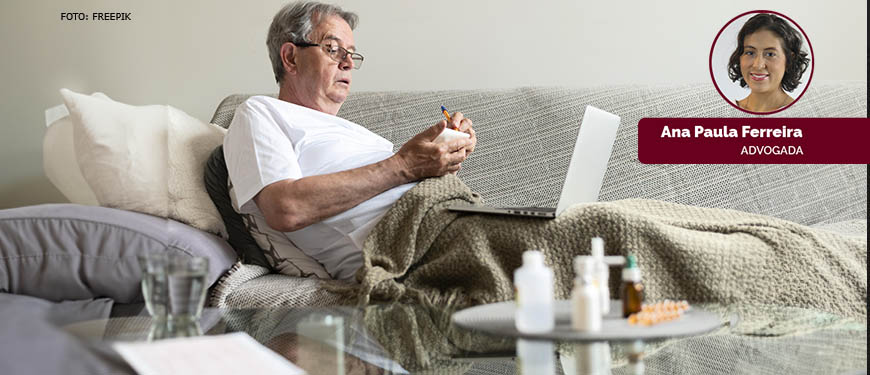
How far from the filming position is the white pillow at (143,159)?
171 cm

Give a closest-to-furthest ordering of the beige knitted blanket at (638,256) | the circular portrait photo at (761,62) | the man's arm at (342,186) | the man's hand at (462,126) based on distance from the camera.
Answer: the beige knitted blanket at (638,256)
the man's arm at (342,186)
the man's hand at (462,126)
the circular portrait photo at (761,62)

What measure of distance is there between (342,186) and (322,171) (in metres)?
0.13

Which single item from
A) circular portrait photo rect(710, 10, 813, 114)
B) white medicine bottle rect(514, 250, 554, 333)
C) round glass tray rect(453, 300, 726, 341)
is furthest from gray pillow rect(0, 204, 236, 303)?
circular portrait photo rect(710, 10, 813, 114)

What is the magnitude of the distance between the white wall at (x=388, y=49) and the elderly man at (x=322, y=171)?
62cm

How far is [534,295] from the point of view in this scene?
85 cm

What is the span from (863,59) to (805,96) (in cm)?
44

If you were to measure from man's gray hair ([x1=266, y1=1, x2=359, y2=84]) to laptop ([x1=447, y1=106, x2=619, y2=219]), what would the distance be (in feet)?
2.28

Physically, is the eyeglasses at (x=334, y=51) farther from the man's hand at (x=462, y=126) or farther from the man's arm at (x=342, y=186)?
the man's arm at (x=342, y=186)

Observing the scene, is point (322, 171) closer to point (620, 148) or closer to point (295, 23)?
point (295, 23)

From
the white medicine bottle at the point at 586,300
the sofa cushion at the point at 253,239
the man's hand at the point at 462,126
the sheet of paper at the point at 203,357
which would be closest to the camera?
the sheet of paper at the point at 203,357

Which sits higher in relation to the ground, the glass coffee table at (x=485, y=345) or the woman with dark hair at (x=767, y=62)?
the woman with dark hair at (x=767, y=62)

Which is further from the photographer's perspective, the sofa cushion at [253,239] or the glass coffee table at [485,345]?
the sofa cushion at [253,239]

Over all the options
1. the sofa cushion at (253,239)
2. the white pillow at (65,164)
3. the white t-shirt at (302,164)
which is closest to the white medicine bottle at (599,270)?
the white t-shirt at (302,164)

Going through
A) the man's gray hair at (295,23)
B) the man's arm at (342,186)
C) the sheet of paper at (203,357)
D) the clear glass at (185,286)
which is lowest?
the sheet of paper at (203,357)
